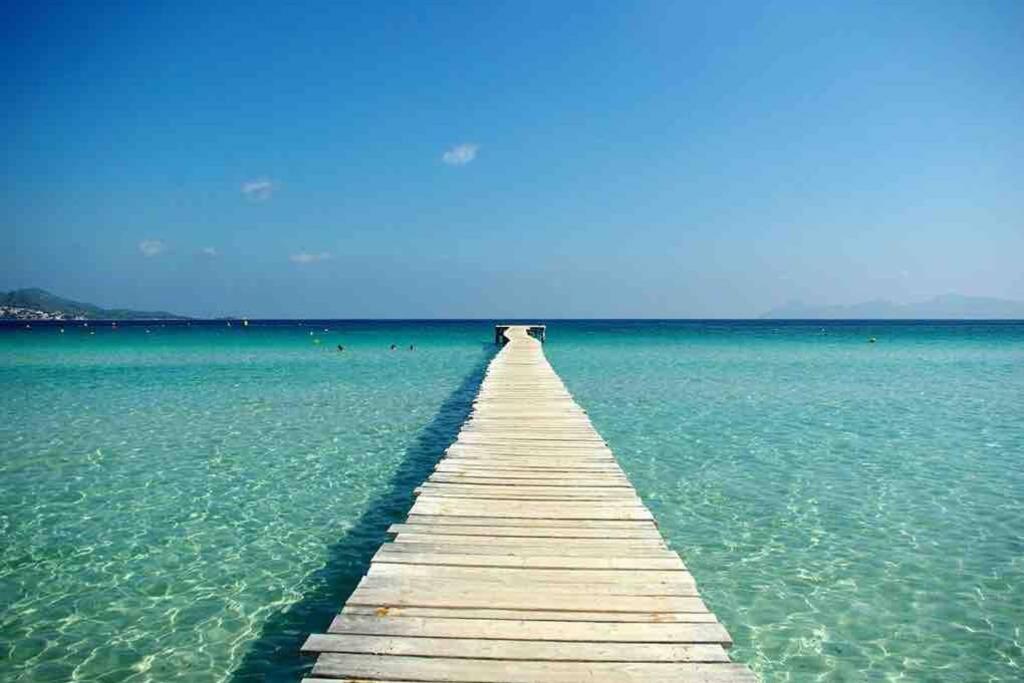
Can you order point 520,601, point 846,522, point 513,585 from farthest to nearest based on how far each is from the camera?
point 846,522 → point 513,585 → point 520,601

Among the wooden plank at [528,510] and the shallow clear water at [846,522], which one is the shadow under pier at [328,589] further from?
the shallow clear water at [846,522]

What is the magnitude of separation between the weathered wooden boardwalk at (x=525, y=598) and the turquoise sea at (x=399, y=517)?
1212mm

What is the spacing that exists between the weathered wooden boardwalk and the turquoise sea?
3.98 ft

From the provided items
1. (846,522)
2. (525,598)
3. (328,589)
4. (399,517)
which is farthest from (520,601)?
(846,522)

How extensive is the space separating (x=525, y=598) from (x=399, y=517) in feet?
13.9

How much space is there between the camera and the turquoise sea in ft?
16.0

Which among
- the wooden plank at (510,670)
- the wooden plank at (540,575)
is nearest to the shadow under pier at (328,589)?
the wooden plank at (540,575)

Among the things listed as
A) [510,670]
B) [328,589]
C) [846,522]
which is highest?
Result: [510,670]

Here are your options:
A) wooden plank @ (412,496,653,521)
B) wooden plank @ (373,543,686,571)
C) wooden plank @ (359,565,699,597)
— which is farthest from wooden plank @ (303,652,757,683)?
wooden plank @ (412,496,653,521)

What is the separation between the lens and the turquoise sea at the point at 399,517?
16.0 ft

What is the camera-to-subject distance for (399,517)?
7801 millimetres

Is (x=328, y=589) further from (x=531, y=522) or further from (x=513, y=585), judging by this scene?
(x=513, y=585)

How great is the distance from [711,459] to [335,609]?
7261 millimetres

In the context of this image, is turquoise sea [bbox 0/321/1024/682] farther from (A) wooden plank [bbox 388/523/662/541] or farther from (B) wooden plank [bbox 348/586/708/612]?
(B) wooden plank [bbox 348/586/708/612]
